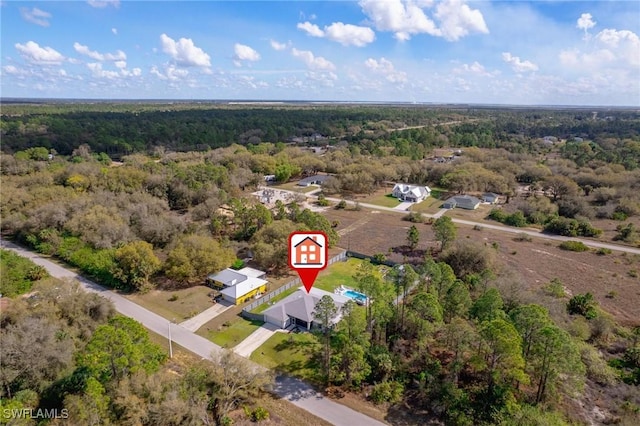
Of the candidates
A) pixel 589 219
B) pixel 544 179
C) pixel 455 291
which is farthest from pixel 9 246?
pixel 544 179

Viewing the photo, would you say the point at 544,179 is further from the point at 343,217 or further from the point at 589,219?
the point at 343,217

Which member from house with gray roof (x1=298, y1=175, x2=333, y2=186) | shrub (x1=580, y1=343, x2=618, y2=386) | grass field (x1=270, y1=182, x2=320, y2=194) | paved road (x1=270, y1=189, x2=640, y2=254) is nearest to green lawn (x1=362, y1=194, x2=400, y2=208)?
paved road (x1=270, y1=189, x2=640, y2=254)

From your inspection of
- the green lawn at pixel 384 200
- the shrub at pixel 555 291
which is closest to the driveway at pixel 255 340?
the shrub at pixel 555 291

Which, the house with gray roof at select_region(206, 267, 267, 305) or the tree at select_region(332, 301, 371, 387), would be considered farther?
the house with gray roof at select_region(206, 267, 267, 305)

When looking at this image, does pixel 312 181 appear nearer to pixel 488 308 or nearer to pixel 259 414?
pixel 488 308

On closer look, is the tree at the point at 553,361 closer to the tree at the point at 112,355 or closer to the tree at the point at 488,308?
the tree at the point at 488,308

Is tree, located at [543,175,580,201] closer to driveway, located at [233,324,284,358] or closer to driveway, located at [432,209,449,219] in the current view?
driveway, located at [432,209,449,219]

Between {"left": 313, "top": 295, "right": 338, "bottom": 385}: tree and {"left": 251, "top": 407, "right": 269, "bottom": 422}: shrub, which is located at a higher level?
{"left": 313, "top": 295, "right": 338, "bottom": 385}: tree
